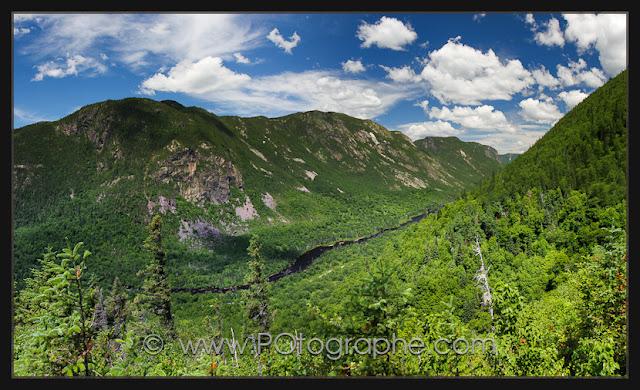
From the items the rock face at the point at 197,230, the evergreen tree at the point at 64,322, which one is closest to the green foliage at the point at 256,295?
the evergreen tree at the point at 64,322

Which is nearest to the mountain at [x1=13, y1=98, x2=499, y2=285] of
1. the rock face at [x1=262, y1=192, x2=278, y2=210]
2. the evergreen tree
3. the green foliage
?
the rock face at [x1=262, y1=192, x2=278, y2=210]

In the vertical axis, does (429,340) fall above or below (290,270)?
above

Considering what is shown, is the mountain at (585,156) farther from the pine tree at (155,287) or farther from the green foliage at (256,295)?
the pine tree at (155,287)

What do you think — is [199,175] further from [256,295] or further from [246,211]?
[256,295]

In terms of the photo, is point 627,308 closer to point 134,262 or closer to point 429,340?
point 429,340
